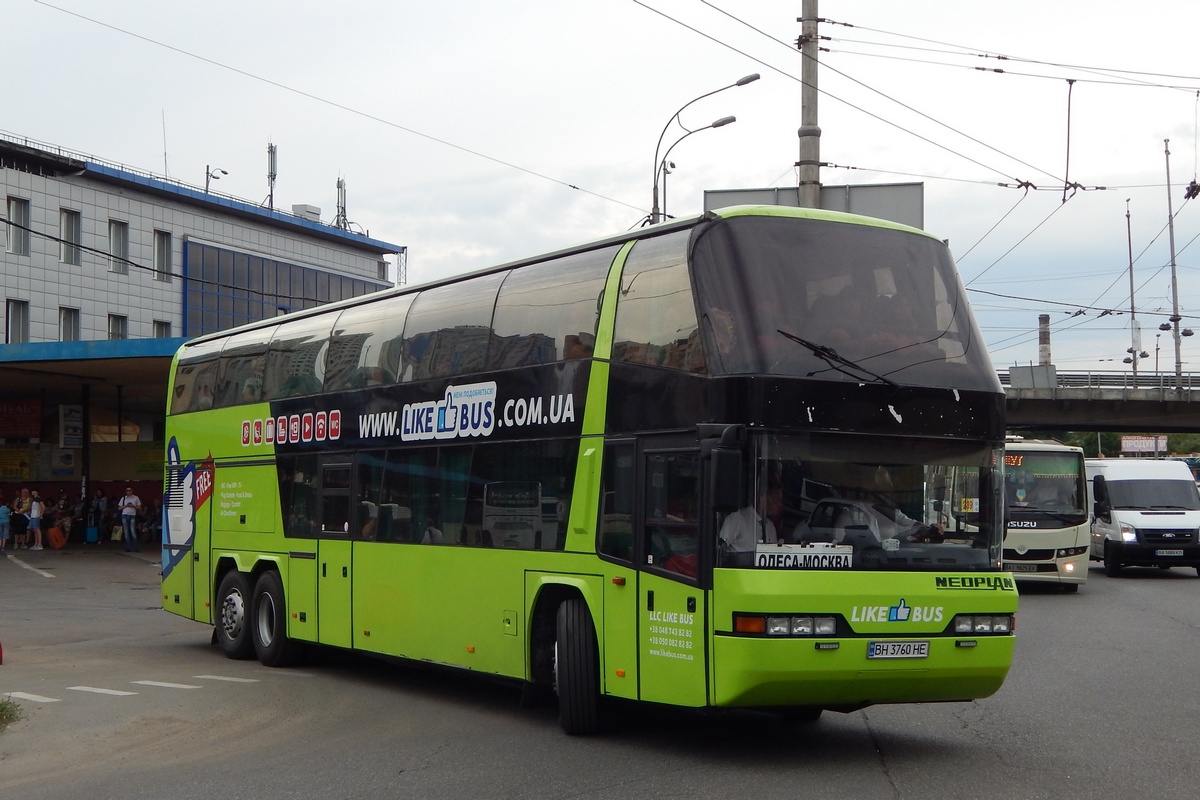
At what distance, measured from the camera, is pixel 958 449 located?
9.09 meters

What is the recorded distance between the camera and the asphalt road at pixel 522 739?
7965 millimetres

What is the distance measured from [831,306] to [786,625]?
2.13 m

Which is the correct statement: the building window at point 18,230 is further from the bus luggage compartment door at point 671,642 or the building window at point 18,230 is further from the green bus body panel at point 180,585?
the bus luggage compartment door at point 671,642

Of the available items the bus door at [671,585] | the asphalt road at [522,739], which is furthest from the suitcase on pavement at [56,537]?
the bus door at [671,585]

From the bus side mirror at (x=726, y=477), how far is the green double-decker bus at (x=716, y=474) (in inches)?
0.8

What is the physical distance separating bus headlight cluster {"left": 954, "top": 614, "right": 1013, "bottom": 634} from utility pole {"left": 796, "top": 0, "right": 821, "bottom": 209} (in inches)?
398

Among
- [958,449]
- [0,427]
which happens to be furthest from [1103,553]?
[0,427]

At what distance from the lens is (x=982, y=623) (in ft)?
29.1

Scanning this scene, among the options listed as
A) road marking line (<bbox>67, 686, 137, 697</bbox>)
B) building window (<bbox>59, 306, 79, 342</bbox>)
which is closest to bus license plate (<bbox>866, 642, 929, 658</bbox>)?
road marking line (<bbox>67, 686, 137, 697</bbox>)

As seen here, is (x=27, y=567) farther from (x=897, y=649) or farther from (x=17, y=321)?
(x=897, y=649)

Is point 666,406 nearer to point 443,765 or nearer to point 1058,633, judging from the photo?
point 443,765

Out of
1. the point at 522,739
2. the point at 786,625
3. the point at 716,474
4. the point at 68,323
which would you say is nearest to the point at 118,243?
the point at 68,323

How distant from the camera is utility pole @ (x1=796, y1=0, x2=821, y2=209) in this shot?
18422 mm

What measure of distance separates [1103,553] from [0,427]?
103ft
